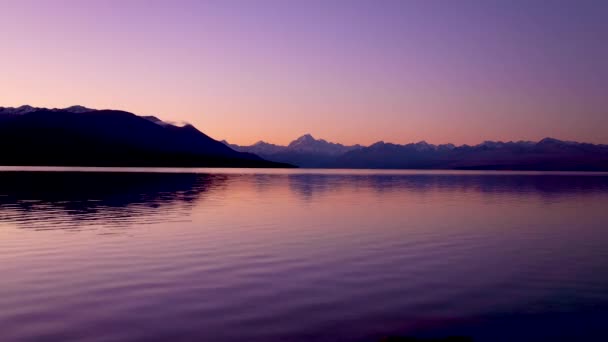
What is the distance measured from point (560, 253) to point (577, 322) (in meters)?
13.2

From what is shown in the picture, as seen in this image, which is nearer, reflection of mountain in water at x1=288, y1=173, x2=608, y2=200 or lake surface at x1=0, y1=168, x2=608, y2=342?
lake surface at x1=0, y1=168, x2=608, y2=342

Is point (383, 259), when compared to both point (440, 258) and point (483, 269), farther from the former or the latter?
point (483, 269)

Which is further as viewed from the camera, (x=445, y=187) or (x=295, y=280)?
(x=445, y=187)

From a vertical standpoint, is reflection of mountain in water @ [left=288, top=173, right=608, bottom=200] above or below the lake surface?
below

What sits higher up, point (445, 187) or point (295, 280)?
point (295, 280)

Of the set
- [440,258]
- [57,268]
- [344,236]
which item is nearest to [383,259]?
[440,258]

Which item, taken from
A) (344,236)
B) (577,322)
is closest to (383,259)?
(344,236)

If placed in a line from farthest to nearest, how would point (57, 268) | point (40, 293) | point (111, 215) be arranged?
1. point (111, 215)
2. point (57, 268)
3. point (40, 293)

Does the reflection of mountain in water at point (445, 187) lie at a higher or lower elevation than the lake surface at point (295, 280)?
lower

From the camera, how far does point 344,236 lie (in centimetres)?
3114

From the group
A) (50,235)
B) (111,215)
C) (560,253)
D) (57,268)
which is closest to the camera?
(57,268)

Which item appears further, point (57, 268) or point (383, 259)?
point (383, 259)

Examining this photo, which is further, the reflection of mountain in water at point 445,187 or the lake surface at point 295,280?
the reflection of mountain in water at point 445,187

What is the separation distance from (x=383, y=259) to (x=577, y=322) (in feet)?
33.1
